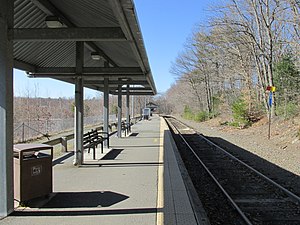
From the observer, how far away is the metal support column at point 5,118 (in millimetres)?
5008

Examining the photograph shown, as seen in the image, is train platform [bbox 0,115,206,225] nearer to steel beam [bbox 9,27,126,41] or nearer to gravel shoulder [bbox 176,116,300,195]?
steel beam [bbox 9,27,126,41]

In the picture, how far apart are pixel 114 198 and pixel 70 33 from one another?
298 cm

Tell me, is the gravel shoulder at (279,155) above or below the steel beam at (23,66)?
below

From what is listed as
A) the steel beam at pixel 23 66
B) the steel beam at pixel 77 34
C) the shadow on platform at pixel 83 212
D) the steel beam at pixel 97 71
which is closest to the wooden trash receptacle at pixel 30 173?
the shadow on platform at pixel 83 212

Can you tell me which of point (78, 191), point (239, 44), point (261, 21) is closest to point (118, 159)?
point (78, 191)

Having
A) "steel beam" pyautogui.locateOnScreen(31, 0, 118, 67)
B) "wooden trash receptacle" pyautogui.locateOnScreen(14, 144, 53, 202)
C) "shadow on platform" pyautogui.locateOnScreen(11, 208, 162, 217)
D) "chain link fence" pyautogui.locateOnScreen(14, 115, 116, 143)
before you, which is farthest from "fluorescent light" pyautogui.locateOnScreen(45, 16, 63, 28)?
"chain link fence" pyautogui.locateOnScreen(14, 115, 116, 143)

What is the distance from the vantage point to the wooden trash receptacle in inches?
212

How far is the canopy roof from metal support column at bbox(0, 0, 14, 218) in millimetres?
277

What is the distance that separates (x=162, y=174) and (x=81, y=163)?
273cm

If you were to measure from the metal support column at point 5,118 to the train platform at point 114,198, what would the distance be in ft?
1.03

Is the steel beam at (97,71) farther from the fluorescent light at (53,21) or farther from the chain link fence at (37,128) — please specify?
the chain link fence at (37,128)

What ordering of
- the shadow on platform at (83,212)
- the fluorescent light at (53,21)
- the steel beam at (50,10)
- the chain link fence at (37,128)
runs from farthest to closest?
the chain link fence at (37,128)
the fluorescent light at (53,21)
the steel beam at (50,10)
the shadow on platform at (83,212)

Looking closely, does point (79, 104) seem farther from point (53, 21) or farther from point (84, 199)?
point (84, 199)

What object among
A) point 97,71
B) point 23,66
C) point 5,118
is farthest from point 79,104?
point 5,118
